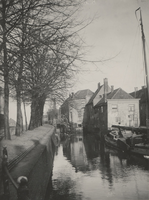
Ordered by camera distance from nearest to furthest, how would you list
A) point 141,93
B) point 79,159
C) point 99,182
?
1. point 99,182
2. point 79,159
3. point 141,93

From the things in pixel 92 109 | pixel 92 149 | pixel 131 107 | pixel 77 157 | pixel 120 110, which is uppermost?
pixel 131 107

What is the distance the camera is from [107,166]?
16.0 metres

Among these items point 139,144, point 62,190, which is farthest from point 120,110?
point 62,190

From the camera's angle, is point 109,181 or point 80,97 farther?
point 80,97

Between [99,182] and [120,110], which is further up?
[120,110]

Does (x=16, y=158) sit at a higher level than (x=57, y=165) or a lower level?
higher

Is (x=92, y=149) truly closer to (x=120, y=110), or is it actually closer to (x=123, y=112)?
(x=120, y=110)

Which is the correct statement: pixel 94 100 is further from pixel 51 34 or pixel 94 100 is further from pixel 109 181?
pixel 51 34

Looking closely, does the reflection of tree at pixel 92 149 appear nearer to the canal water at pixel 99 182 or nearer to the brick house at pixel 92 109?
the canal water at pixel 99 182

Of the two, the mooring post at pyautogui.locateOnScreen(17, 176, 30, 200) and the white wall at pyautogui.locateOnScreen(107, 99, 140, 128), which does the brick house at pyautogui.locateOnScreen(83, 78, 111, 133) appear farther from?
the mooring post at pyautogui.locateOnScreen(17, 176, 30, 200)

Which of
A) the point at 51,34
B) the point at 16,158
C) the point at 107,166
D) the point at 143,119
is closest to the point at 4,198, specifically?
the point at 16,158

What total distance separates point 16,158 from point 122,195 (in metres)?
5.31

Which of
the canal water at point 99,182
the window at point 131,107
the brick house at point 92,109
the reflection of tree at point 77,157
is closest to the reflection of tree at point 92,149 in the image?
the reflection of tree at point 77,157

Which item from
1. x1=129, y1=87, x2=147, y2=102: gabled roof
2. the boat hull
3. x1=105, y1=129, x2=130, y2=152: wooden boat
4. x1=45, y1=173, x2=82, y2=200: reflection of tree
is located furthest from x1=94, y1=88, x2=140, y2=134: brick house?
x1=45, y1=173, x2=82, y2=200: reflection of tree
